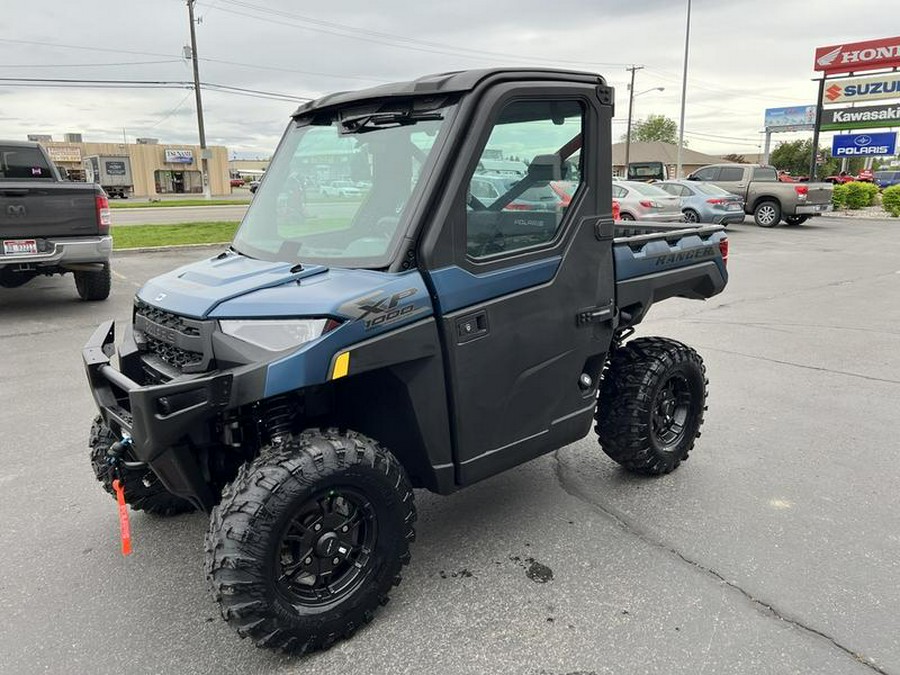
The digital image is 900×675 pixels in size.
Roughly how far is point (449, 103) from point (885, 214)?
101 ft

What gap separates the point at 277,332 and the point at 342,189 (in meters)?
0.93

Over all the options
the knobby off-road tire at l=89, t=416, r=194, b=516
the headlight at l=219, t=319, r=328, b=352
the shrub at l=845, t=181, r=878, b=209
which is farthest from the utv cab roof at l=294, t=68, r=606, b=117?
the shrub at l=845, t=181, r=878, b=209

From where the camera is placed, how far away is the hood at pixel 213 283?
263 centimetres

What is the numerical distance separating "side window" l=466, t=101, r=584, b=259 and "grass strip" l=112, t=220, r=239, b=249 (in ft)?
37.6

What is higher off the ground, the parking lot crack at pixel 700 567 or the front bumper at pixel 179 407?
the front bumper at pixel 179 407

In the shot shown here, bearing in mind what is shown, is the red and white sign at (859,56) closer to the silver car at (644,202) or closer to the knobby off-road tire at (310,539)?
the silver car at (644,202)

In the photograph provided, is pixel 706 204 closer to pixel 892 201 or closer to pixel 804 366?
pixel 892 201

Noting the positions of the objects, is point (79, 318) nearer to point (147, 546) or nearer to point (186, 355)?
point (147, 546)

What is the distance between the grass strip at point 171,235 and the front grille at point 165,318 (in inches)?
435

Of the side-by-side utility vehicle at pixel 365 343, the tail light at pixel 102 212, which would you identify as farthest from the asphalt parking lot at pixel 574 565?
the tail light at pixel 102 212

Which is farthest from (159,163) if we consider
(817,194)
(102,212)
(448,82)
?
(448,82)

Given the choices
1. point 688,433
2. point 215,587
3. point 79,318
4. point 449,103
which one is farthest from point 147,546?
point 79,318

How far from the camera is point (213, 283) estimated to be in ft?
9.25

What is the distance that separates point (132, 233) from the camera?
17.3m
